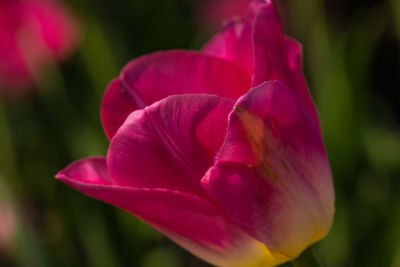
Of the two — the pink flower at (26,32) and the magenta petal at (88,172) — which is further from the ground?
the magenta petal at (88,172)

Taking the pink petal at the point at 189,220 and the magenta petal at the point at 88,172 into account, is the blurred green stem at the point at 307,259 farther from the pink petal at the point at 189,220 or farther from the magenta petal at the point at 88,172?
the magenta petal at the point at 88,172

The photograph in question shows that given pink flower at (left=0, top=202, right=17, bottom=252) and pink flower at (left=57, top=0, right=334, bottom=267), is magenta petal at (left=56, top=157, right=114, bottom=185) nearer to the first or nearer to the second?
pink flower at (left=57, top=0, right=334, bottom=267)

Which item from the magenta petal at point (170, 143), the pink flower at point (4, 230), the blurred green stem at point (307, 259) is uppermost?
the magenta petal at point (170, 143)

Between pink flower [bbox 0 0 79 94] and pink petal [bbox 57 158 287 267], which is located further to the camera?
pink flower [bbox 0 0 79 94]

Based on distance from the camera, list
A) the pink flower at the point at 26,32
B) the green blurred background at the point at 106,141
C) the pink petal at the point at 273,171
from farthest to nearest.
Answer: the pink flower at the point at 26,32 < the green blurred background at the point at 106,141 < the pink petal at the point at 273,171

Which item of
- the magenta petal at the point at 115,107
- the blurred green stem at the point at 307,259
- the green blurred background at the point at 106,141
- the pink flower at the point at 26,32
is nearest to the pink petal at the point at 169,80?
the magenta petal at the point at 115,107

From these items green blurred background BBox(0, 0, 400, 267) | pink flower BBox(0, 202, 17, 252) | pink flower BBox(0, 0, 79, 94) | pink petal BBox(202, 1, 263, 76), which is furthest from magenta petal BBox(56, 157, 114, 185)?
pink flower BBox(0, 0, 79, 94)

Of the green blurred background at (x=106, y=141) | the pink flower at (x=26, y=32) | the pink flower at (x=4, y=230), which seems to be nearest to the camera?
the green blurred background at (x=106, y=141)
